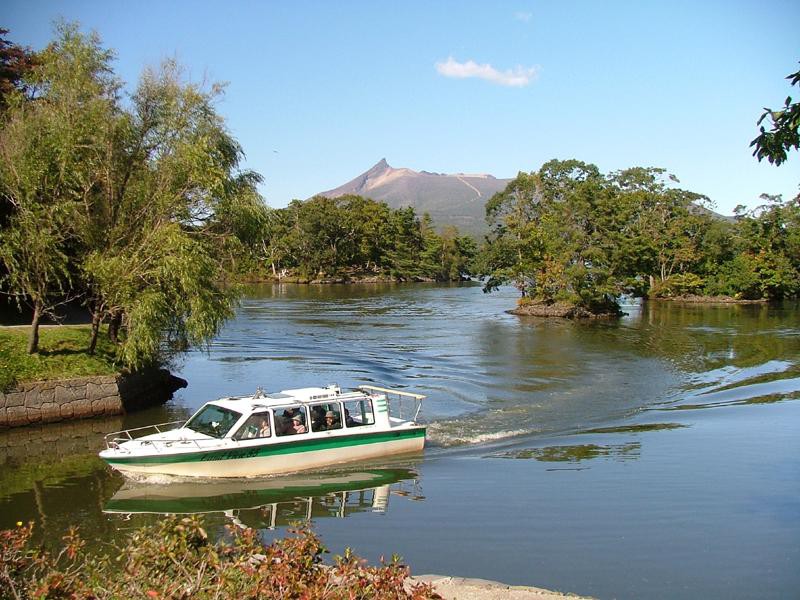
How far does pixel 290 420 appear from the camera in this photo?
18.2 meters

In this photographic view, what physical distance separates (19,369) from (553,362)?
24159 millimetres

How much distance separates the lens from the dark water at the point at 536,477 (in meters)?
12.5

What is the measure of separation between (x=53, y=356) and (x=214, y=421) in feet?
29.5

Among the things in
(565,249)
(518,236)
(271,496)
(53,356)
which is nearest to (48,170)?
(53,356)

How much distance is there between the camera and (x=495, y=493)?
16453 millimetres

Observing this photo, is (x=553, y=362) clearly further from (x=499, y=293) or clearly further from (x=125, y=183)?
(x=499, y=293)

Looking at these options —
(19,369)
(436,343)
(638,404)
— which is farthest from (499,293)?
(19,369)

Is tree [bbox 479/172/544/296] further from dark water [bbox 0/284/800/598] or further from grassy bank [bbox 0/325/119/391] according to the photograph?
grassy bank [bbox 0/325/119/391]

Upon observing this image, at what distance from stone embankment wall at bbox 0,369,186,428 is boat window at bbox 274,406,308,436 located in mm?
8594

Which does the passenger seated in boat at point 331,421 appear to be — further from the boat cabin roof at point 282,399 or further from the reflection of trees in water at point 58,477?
the reflection of trees in water at point 58,477

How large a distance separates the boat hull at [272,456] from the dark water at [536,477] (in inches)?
14.4

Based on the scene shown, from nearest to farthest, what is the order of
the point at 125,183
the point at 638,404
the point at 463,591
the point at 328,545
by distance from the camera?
the point at 463,591
the point at 328,545
the point at 125,183
the point at 638,404

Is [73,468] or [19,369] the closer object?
[73,468]

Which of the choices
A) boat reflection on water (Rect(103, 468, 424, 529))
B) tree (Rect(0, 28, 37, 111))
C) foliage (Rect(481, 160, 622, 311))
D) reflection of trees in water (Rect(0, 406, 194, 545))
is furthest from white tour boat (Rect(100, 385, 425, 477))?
foliage (Rect(481, 160, 622, 311))
